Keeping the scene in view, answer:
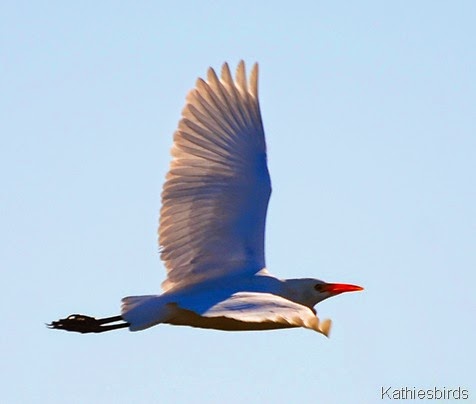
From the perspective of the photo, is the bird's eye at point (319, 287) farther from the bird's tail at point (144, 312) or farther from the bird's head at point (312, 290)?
the bird's tail at point (144, 312)

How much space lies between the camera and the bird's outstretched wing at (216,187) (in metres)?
18.6

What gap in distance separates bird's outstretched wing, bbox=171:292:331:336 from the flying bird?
43cm

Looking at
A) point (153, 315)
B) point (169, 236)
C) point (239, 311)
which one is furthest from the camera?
point (169, 236)

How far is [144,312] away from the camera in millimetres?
17344

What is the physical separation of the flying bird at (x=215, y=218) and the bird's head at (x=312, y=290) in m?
0.01

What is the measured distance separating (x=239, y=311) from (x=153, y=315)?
212 cm

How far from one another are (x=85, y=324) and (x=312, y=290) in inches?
107

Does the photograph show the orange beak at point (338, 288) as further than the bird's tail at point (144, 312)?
Yes

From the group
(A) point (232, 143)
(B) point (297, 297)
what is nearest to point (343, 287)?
(B) point (297, 297)

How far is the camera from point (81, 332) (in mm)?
19734

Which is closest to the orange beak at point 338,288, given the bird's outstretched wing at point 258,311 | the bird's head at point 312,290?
the bird's head at point 312,290

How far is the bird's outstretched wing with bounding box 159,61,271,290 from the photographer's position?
18.6 metres

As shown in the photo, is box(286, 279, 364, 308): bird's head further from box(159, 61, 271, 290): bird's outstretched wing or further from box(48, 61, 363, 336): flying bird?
box(159, 61, 271, 290): bird's outstretched wing

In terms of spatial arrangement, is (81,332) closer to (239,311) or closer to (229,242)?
(229,242)
